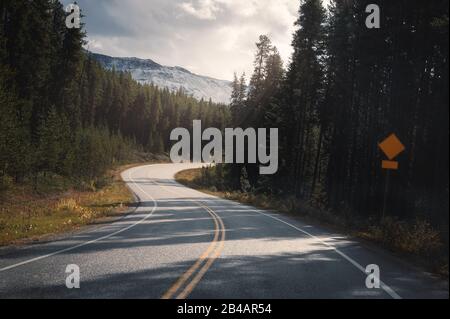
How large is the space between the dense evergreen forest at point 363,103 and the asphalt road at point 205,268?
2299 millimetres

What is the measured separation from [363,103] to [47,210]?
22767mm

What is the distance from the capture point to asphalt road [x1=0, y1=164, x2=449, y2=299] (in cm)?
666

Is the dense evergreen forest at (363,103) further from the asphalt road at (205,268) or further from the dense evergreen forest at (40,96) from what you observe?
the dense evergreen forest at (40,96)

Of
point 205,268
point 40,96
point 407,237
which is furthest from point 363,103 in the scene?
point 40,96

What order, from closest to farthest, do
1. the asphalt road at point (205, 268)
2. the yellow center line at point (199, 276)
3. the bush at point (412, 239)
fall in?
1. the yellow center line at point (199, 276)
2. the asphalt road at point (205, 268)
3. the bush at point (412, 239)

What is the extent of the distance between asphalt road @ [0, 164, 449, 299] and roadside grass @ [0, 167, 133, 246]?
8.32 feet

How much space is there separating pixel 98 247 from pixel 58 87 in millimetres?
42336

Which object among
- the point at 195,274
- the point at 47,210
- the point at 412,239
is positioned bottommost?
the point at 47,210

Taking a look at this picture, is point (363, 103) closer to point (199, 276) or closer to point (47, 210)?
point (47, 210)

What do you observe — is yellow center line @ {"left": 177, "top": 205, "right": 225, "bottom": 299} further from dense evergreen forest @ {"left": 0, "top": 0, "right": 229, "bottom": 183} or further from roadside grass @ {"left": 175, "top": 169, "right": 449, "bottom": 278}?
dense evergreen forest @ {"left": 0, "top": 0, "right": 229, "bottom": 183}

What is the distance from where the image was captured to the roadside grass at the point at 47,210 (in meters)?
15.0

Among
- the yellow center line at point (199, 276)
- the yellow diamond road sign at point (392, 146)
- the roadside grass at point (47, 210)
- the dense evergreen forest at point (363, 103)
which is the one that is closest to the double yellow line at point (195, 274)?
the yellow center line at point (199, 276)

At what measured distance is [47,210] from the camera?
2286cm

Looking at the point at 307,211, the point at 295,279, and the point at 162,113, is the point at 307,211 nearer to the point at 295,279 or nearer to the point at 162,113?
the point at 295,279
